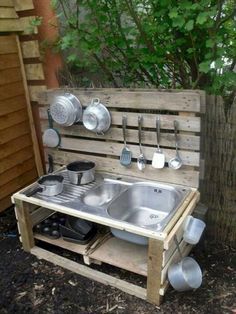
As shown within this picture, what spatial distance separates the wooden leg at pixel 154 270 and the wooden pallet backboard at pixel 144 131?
63 centimetres

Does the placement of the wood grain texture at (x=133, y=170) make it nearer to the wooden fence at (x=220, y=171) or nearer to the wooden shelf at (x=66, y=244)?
the wooden fence at (x=220, y=171)

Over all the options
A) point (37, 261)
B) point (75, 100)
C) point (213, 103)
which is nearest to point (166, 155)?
point (213, 103)

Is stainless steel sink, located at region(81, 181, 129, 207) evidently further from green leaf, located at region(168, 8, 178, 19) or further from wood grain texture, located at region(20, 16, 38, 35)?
wood grain texture, located at region(20, 16, 38, 35)

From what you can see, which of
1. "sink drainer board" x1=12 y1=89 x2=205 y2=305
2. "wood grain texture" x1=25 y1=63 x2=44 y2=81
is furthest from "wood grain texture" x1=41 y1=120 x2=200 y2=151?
"wood grain texture" x1=25 y1=63 x2=44 y2=81

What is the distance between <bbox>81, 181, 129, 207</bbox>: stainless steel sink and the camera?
2.36 meters

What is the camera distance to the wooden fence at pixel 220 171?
2.26 meters

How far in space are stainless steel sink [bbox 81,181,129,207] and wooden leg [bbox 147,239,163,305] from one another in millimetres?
613

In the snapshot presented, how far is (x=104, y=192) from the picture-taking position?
2449 mm

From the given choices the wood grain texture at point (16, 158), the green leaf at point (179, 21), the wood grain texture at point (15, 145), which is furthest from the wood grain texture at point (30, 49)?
the green leaf at point (179, 21)

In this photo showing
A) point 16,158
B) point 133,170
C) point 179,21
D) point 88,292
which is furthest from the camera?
point 16,158

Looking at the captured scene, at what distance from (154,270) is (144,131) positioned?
3.18 ft

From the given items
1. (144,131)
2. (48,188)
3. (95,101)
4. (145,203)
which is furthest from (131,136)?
(48,188)

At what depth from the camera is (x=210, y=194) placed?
8.21 feet

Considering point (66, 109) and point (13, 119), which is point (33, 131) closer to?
point (13, 119)
